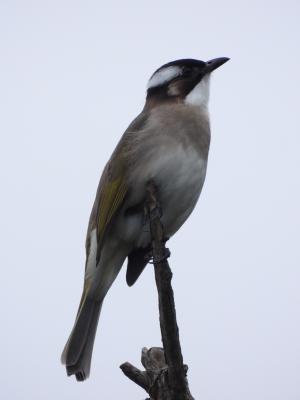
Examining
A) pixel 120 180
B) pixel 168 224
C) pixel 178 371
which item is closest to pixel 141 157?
pixel 120 180

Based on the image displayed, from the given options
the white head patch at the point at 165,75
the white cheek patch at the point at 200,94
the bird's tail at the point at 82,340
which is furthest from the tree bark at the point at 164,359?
the white head patch at the point at 165,75

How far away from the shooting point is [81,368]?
22.3ft

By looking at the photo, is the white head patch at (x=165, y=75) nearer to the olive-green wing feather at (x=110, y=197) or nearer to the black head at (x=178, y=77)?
the black head at (x=178, y=77)

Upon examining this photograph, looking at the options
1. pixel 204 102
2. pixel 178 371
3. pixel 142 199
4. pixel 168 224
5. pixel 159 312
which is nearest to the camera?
pixel 178 371

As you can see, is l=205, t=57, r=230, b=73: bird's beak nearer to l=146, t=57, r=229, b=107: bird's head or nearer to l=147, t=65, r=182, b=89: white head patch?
l=146, t=57, r=229, b=107: bird's head

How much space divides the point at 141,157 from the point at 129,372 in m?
2.48

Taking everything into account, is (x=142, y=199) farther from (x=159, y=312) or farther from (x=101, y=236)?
(x=159, y=312)

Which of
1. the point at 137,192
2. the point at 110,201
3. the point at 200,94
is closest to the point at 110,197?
the point at 110,201

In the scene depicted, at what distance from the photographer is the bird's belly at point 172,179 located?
6684mm

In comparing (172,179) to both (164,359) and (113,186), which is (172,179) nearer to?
(113,186)

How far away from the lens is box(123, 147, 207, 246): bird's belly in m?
6.68

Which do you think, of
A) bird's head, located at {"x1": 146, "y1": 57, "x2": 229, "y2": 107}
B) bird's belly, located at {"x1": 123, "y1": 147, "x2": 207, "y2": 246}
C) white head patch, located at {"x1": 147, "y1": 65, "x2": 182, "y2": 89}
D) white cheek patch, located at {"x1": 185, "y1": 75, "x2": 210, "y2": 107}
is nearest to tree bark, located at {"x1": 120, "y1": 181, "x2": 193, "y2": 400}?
bird's belly, located at {"x1": 123, "y1": 147, "x2": 207, "y2": 246}

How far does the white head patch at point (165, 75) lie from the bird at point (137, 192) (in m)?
0.28

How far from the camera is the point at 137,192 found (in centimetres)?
672
